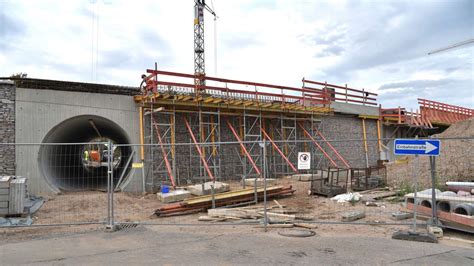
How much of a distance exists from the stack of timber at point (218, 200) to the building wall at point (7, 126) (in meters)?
6.85

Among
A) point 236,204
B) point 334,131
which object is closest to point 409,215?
point 236,204

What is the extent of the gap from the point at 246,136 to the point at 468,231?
12.2 m

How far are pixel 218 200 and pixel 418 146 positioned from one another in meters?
6.29

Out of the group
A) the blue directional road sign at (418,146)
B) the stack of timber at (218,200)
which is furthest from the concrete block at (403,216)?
the stack of timber at (218,200)

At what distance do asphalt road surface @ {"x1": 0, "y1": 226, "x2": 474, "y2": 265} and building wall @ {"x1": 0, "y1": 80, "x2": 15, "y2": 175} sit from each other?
7.06 metres

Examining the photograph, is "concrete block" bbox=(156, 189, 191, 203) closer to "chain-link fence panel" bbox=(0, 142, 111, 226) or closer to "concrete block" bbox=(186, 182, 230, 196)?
"concrete block" bbox=(186, 182, 230, 196)

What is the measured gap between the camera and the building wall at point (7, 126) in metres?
12.8

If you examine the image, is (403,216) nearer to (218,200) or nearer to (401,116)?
(218,200)

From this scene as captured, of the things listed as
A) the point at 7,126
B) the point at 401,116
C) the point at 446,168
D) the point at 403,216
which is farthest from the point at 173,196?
the point at 401,116

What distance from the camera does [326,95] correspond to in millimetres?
21219

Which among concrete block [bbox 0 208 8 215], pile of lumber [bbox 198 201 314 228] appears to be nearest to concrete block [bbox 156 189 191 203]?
pile of lumber [bbox 198 201 314 228]

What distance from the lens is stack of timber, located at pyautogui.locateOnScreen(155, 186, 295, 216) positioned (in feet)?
33.2

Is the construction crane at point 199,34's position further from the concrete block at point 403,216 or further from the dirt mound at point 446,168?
the concrete block at point 403,216

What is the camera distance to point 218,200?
36.0ft
